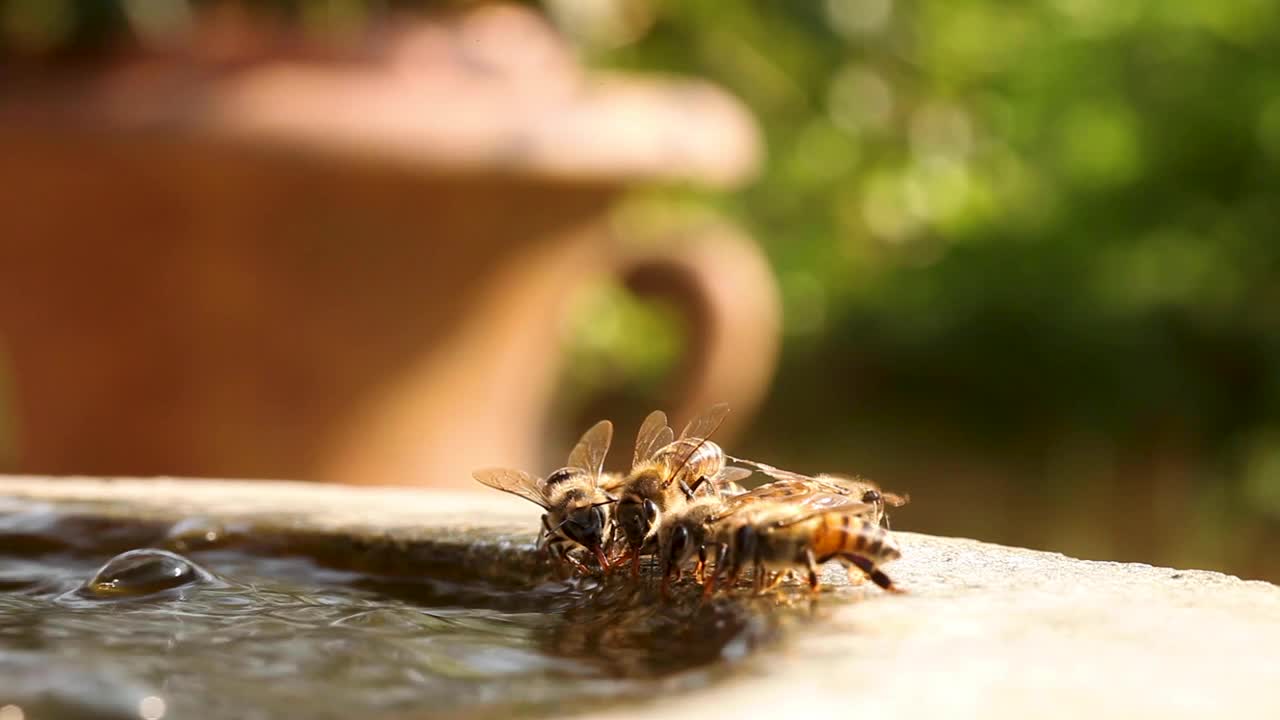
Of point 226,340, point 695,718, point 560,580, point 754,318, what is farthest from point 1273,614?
point 754,318

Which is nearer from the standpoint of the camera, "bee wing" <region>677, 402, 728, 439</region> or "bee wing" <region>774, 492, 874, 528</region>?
"bee wing" <region>774, 492, 874, 528</region>

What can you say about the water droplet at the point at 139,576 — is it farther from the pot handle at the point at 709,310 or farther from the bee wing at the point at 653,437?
the pot handle at the point at 709,310

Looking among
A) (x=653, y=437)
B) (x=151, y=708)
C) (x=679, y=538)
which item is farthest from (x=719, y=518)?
(x=151, y=708)

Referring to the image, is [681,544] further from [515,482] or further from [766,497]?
[515,482]

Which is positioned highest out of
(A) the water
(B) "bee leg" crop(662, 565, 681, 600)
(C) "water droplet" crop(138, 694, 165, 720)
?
(B) "bee leg" crop(662, 565, 681, 600)

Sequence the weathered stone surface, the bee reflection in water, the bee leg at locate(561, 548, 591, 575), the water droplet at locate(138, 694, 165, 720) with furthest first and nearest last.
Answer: the bee leg at locate(561, 548, 591, 575) → the bee reflection in water → the water droplet at locate(138, 694, 165, 720) → the weathered stone surface

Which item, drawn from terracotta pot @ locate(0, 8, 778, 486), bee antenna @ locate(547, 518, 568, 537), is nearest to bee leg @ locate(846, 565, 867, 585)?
bee antenna @ locate(547, 518, 568, 537)

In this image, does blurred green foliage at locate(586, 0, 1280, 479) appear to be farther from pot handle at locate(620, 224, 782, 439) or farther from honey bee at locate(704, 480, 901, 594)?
honey bee at locate(704, 480, 901, 594)
